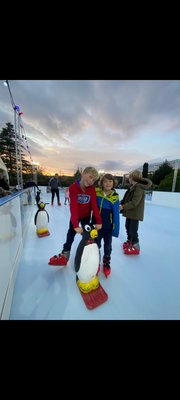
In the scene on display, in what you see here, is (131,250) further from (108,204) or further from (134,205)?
(108,204)

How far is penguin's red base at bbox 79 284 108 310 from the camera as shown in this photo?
A: 935 millimetres

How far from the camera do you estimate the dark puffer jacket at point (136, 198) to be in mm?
1515

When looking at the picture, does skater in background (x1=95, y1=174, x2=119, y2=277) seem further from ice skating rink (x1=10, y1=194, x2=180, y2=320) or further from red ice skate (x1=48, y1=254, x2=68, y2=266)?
red ice skate (x1=48, y1=254, x2=68, y2=266)

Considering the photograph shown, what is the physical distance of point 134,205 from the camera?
59.8 inches

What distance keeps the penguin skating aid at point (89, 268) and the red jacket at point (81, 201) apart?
16 cm

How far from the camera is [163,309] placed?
0.95m

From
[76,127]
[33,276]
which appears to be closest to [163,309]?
[33,276]

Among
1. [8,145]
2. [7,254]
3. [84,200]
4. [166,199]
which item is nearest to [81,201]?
[84,200]

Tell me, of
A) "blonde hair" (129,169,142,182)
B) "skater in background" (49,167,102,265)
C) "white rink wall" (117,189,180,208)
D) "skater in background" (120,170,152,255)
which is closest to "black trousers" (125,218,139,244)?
"skater in background" (120,170,152,255)

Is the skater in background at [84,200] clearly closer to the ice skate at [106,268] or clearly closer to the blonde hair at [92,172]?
the blonde hair at [92,172]

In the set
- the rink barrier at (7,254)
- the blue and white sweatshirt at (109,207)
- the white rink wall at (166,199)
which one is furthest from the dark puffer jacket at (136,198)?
→ the white rink wall at (166,199)

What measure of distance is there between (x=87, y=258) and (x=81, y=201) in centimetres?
44
